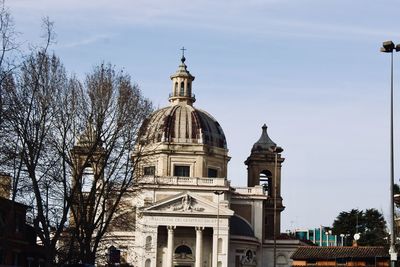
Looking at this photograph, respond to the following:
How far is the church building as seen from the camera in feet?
338

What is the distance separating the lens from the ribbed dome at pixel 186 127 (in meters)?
112

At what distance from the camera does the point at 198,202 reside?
342 ft

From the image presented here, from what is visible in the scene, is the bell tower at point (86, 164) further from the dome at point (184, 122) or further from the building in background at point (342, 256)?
the dome at point (184, 122)

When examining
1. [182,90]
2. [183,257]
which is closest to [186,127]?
[182,90]

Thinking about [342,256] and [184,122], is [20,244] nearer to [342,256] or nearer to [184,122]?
[342,256]

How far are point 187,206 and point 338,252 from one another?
72.8 ft

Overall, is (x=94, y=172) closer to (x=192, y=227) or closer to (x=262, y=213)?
(x=192, y=227)

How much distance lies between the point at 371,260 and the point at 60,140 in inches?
1655

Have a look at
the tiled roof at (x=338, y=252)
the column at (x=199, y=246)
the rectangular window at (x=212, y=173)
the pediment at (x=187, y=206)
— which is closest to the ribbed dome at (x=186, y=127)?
the rectangular window at (x=212, y=173)

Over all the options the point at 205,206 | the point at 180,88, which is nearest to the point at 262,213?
the point at 205,206

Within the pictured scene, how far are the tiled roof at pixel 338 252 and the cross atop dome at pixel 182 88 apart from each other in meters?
33.4

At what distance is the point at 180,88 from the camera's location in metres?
119

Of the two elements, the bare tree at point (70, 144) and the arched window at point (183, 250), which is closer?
the bare tree at point (70, 144)

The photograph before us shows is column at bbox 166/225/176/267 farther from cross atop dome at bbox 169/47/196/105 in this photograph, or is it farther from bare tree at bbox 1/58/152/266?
bare tree at bbox 1/58/152/266
